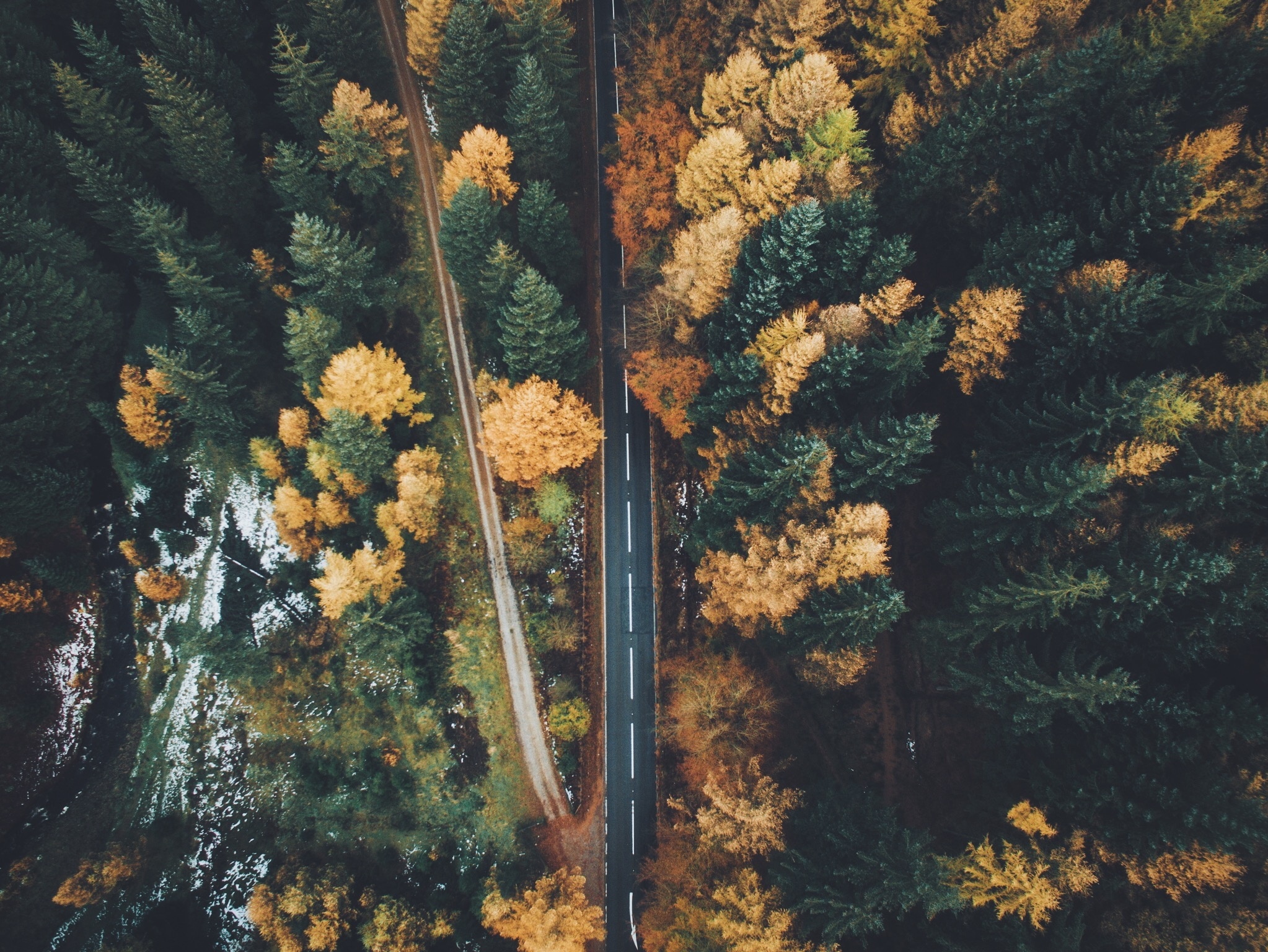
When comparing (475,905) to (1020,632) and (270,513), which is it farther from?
(1020,632)

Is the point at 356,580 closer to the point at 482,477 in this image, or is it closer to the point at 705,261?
the point at 482,477

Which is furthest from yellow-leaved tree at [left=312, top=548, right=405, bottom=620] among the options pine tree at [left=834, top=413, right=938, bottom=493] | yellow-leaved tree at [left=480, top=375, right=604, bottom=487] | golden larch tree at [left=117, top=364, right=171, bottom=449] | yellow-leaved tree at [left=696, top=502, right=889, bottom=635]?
pine tree at [left=834, top=413, right=938, bottom=493]

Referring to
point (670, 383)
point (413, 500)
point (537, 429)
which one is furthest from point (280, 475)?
point (670, 383)

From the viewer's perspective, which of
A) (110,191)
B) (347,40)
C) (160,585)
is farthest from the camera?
(160,585)

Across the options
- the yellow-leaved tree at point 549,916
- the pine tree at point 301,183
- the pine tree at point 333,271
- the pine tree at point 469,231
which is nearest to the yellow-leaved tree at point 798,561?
the yellow-leaved tree at point 549,916

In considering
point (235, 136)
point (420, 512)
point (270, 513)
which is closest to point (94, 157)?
point (235, 136)

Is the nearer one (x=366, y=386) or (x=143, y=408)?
(x=366, y=386)

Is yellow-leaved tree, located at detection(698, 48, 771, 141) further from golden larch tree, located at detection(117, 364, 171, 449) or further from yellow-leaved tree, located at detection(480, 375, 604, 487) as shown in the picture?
golden larch tree, located at detection(117, 364, 171, 449)
